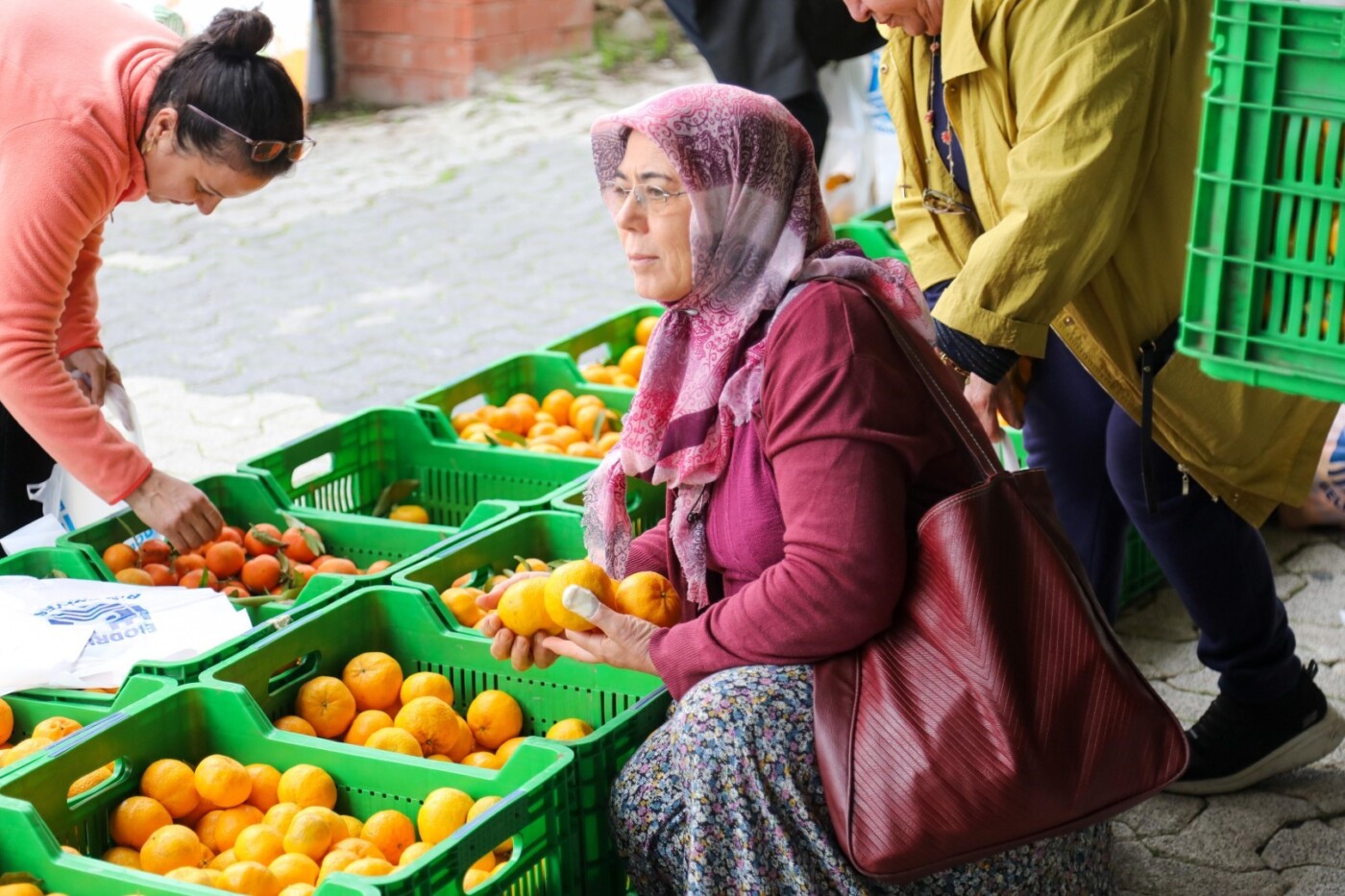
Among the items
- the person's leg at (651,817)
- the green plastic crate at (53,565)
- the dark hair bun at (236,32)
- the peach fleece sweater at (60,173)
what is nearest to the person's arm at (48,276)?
the peach fleece sweater at (60,173)

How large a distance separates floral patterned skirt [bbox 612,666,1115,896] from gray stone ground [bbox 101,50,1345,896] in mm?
766

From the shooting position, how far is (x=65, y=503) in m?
3.41

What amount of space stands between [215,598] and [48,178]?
798 mm

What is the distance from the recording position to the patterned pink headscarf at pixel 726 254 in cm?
213

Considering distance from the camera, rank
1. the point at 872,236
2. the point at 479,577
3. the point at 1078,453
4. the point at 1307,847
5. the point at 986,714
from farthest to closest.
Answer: the point at 872,236
the point at 479,577
the point at 1078,453
the point at 1307,847
the point at 986,714

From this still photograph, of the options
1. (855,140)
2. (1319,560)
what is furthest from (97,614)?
(855,140)

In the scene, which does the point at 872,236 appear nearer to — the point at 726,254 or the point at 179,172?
the point at 179,172

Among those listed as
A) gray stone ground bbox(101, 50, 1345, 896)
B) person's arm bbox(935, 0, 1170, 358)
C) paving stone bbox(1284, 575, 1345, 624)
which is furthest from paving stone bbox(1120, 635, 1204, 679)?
person's arm bbox(935, 0, 1170, 358)

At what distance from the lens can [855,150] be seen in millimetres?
5605

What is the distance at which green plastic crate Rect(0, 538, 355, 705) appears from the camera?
2.52 m

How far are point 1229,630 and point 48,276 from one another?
2.17 metres

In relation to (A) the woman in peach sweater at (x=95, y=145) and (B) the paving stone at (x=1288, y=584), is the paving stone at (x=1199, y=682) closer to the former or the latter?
(B) the paving stone at (x=1288, y=584)

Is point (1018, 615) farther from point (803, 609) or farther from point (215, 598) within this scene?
point (215, 598)

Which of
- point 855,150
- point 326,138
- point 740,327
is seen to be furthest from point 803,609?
point 326,138
